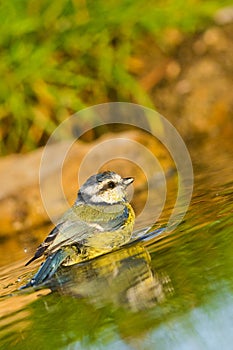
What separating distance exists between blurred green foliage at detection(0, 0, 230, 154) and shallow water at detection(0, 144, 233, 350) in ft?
9.40

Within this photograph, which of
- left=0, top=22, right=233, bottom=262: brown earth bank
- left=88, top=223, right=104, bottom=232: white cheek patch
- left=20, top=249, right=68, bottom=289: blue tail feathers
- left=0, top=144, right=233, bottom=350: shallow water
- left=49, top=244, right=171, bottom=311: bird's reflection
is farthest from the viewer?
left=0, top=22, right=233, bottom=262: brown earth bank

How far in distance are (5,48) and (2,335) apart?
15.4ft

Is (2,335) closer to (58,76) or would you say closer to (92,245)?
(92,245)

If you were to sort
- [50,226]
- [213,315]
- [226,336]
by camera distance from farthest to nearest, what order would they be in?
1. [50,226]
2. [213,315]
3. [226,336]

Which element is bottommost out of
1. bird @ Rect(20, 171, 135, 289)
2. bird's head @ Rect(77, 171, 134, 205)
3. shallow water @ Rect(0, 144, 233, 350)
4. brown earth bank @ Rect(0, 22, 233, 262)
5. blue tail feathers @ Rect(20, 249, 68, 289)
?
shallow water @ Rect(0, 144, 233, 350)

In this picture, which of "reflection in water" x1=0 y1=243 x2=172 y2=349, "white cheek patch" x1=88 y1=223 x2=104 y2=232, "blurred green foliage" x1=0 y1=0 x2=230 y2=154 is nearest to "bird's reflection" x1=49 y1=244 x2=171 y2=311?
"reflection in water" x1=0 y1=243 x2=172 y2=349

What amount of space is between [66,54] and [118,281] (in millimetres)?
4630

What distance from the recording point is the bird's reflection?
12.8ft

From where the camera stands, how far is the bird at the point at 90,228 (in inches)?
202

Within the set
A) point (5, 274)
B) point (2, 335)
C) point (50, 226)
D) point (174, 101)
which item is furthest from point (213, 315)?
point (174, 101)

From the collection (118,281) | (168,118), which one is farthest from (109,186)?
(168,118)

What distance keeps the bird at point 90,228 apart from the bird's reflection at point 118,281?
81 millimetres

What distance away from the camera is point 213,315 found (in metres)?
3.29

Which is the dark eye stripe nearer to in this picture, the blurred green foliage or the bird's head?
the bird's head
